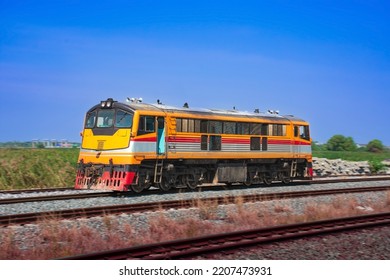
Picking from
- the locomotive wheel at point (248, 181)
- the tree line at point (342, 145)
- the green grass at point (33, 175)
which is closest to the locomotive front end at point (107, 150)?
the locomotive wheel at point (248, 181)

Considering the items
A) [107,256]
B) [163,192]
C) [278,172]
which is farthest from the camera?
[278,172]

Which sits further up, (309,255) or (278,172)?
(278,172)

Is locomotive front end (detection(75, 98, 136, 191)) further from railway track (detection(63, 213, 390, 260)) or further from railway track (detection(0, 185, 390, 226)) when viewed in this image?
railway track (detection(63, 213, 390, 260))

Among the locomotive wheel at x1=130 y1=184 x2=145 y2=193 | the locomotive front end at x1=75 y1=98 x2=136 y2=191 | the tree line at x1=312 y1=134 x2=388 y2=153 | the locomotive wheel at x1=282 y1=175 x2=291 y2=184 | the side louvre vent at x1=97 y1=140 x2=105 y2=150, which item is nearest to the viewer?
the locomotive front end at x1=75 y1=98 x2=136 y2=191

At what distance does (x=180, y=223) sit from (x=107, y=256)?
167 inches

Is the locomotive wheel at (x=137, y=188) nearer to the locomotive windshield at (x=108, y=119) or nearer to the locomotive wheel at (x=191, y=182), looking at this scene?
the locomotive windshield at (x=108, y=119)

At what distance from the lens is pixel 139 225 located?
13.1 metres

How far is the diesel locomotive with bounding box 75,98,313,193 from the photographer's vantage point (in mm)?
18984

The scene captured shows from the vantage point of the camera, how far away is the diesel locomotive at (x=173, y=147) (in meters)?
19.0

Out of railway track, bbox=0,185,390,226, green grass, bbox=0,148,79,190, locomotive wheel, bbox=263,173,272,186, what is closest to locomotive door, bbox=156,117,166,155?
railway track, bbox=0,185,390,226

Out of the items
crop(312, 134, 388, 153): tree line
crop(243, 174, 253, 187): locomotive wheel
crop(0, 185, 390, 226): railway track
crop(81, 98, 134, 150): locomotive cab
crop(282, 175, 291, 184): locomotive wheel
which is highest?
crop(312, 134, 388, 153): tree line

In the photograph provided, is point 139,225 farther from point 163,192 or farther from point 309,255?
point 163,192

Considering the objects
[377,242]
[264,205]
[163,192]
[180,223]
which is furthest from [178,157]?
[377,242]

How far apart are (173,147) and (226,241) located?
9799 millimetres
